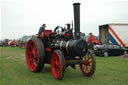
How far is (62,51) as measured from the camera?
5777 millimetres

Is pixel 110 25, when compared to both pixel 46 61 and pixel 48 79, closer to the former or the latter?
pixel 46 61

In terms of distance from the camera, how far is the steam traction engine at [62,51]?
527 centimetres

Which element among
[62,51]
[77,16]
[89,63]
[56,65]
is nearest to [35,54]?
[62,51]

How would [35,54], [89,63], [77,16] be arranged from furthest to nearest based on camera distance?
[35,54] < [89,63] < [77,16]

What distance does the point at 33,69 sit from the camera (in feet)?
21.5

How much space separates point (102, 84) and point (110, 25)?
11735mm

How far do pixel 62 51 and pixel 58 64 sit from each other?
23.1 inches

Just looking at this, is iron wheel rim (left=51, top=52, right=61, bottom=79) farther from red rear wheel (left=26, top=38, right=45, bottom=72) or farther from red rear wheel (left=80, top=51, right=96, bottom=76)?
red rear wheel (left=80, top=51, right=96, bottom=76)

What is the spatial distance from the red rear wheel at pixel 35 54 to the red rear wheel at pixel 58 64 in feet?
2.36

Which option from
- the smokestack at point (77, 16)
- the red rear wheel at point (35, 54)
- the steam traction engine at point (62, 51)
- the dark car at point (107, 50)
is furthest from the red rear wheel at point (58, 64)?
the dark car at point (107, 50)

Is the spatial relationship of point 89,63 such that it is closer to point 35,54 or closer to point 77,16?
point 77,16

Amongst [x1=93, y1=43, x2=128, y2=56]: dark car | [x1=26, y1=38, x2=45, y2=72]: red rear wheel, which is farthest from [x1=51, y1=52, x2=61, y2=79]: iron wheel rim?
[x1=93, y1=43, x2=128, y2=56]: dark car

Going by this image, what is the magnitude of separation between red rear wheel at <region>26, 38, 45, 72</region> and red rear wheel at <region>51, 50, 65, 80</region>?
719 millimetres

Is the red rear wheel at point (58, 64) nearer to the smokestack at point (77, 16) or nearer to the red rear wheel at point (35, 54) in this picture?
the red rear wheel at point (35, 54)
